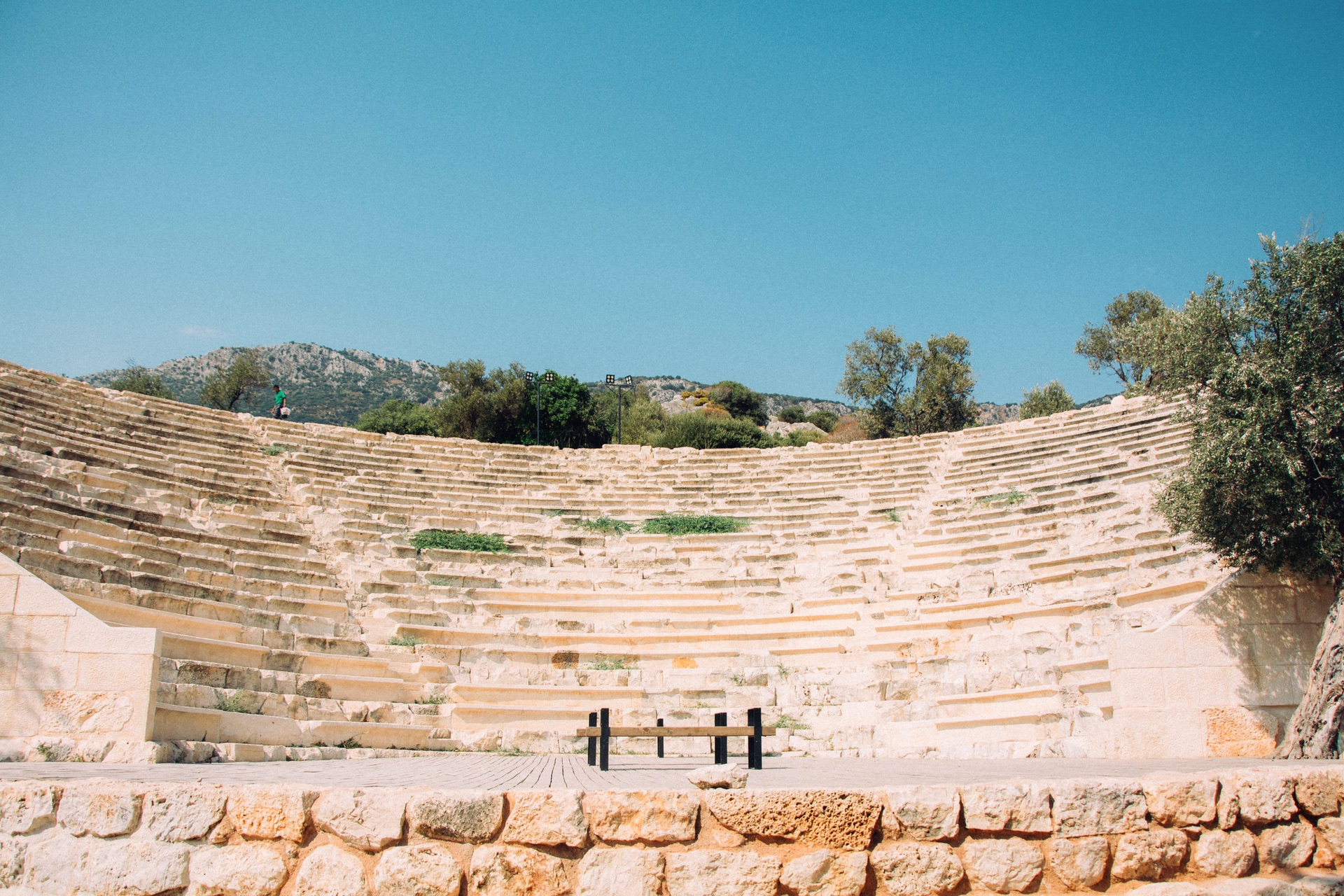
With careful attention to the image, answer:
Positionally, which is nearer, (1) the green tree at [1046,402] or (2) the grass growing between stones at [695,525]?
(2) the grass growing between stones at [695,525]

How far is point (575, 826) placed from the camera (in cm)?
333

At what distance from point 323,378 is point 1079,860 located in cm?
6274

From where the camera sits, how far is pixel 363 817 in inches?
132

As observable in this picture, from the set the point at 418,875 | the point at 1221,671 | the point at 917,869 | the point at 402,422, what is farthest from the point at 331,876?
the point at 402,422

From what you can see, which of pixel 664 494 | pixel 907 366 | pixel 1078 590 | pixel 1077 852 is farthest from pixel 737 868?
pixel 907 366

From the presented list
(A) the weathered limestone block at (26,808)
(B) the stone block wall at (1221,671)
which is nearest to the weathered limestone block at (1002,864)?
(A) the weathered limestone block at (26,808)

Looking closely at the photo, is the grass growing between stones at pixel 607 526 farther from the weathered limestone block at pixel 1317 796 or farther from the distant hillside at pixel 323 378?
the distant hillside at pixel 323 378

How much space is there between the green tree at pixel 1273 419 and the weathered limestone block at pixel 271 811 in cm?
742

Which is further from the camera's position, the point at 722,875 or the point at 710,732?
the point at 710,732

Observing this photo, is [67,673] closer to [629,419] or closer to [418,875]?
[418,875]

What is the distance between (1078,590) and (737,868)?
8736 millimetres

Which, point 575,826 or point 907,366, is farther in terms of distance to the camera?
point 907,366

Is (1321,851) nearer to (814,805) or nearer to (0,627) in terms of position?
(814,805)

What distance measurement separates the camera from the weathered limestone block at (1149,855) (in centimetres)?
353
